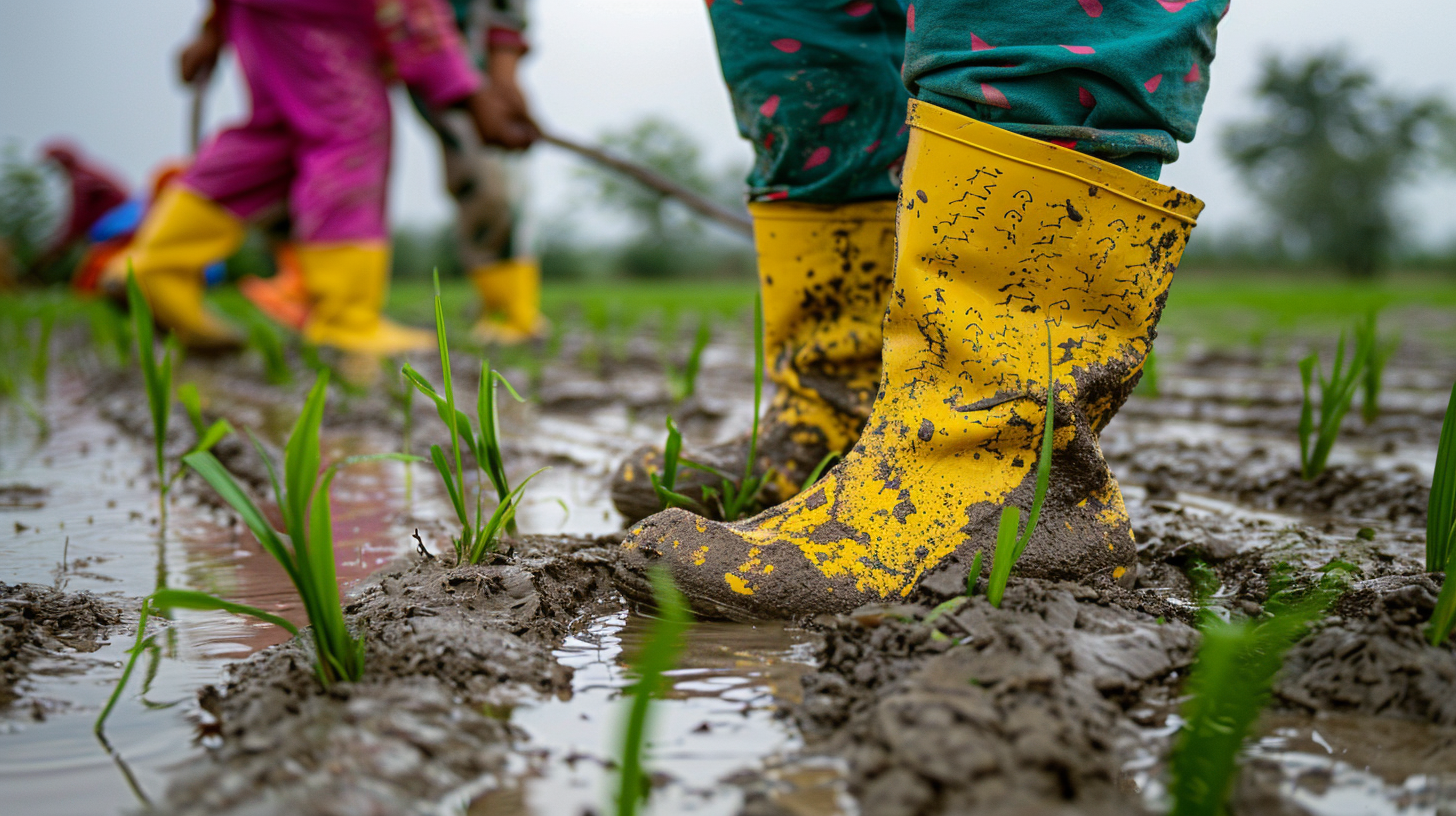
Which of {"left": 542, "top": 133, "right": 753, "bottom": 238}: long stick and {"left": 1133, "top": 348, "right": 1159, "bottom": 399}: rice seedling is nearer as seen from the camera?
{"left": 1133, "top": 348, "right": 1159, "bottom": 399}: rice seedling

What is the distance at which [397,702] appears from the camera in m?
0.75

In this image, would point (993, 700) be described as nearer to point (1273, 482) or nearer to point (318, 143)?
point (1273, 482)

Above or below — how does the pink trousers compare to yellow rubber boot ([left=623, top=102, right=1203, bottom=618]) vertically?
above

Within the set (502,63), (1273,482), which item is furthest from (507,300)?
(1273,482)

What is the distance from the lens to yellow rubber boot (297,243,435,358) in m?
3.58

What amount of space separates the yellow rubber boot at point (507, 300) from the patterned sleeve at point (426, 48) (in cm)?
101

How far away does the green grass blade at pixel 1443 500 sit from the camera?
959 mm

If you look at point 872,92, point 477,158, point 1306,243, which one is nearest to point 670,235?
point 1306,243

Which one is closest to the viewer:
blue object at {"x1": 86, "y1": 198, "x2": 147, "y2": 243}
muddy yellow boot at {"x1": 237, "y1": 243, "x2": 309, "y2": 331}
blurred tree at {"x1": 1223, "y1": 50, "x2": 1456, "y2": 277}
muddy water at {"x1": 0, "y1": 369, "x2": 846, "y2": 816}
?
muddy water at {"x1": 0, "y1": 369, "x2": 846, "y2": 816}

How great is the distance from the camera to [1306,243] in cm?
2872

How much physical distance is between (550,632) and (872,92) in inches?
38.6

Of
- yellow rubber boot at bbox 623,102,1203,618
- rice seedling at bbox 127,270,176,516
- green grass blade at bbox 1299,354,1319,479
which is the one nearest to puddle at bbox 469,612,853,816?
yellow rubber boot at bbox 623,102,1203,618

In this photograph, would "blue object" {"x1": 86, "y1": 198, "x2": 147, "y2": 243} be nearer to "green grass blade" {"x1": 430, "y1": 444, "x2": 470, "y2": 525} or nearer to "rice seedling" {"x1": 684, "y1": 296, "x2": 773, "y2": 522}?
"rice seedling" {"x1": 684, "y1": 296, "x2": 773, "y2": 522}

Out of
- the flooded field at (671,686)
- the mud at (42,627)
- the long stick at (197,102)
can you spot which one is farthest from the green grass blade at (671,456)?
the long stick at (197,102)
